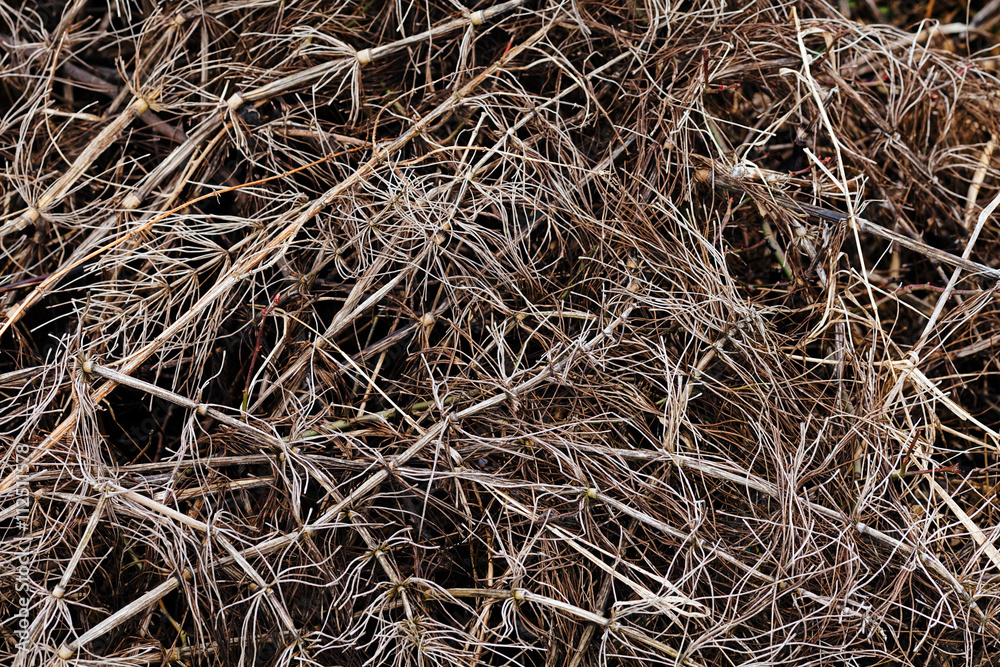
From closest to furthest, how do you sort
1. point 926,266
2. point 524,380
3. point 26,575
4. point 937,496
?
point 26,575, point 524,380, point 937,496, point 926,266

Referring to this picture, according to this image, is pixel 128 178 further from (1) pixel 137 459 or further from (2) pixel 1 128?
(1) pixel 137 459

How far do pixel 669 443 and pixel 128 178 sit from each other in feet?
4.34

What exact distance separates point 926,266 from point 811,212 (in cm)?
45

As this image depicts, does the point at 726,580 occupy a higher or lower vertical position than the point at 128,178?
lower

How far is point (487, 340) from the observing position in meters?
1.49

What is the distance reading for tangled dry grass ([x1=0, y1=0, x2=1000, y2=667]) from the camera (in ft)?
4.31

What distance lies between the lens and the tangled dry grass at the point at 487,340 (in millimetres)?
1314

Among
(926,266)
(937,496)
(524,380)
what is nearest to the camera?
(524,380)

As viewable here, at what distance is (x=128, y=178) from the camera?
1547 millimetres

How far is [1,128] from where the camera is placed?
154cm

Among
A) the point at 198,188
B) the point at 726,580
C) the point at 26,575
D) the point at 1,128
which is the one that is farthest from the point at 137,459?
the point at 726,580

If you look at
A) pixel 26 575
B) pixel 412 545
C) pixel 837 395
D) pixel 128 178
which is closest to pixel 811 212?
pixel 837 395

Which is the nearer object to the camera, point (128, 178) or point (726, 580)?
point (726, 580)


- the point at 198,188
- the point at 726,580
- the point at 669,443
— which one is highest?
the point at 198,188
